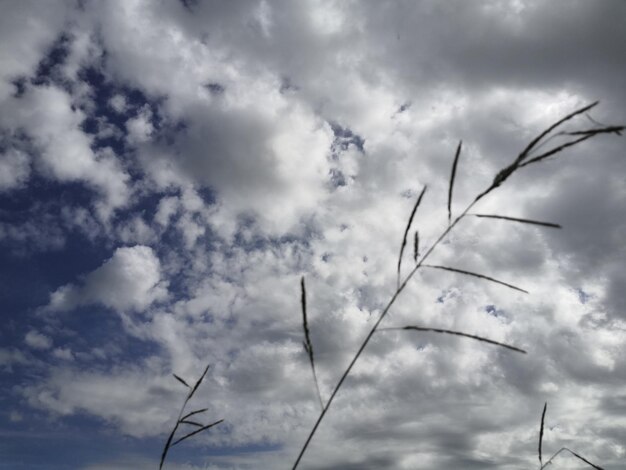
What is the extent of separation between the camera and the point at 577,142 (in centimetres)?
199

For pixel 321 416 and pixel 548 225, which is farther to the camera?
pixel 321 416

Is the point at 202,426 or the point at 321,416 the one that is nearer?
the point at 321,416

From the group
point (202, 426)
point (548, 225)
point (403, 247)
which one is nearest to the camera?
point (548, 225)

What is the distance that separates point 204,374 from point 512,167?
89.2 inches

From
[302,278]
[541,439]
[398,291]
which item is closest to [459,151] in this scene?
[398,291]

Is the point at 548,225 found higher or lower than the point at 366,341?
higher

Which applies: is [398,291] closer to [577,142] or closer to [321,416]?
[321,416]

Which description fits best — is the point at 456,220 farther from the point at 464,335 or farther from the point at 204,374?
the point at 204,374

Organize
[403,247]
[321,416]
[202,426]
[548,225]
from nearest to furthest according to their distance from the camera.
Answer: [548,225], [321,416], [403,247], [202,426]

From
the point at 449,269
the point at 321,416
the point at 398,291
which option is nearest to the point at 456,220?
the point at 449,269

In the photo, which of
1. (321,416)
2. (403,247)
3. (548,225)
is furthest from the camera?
(403,247)

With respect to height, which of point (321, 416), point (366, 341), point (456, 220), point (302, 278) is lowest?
point (321, 416)

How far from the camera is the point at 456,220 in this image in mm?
2230

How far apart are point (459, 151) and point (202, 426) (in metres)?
2.35
